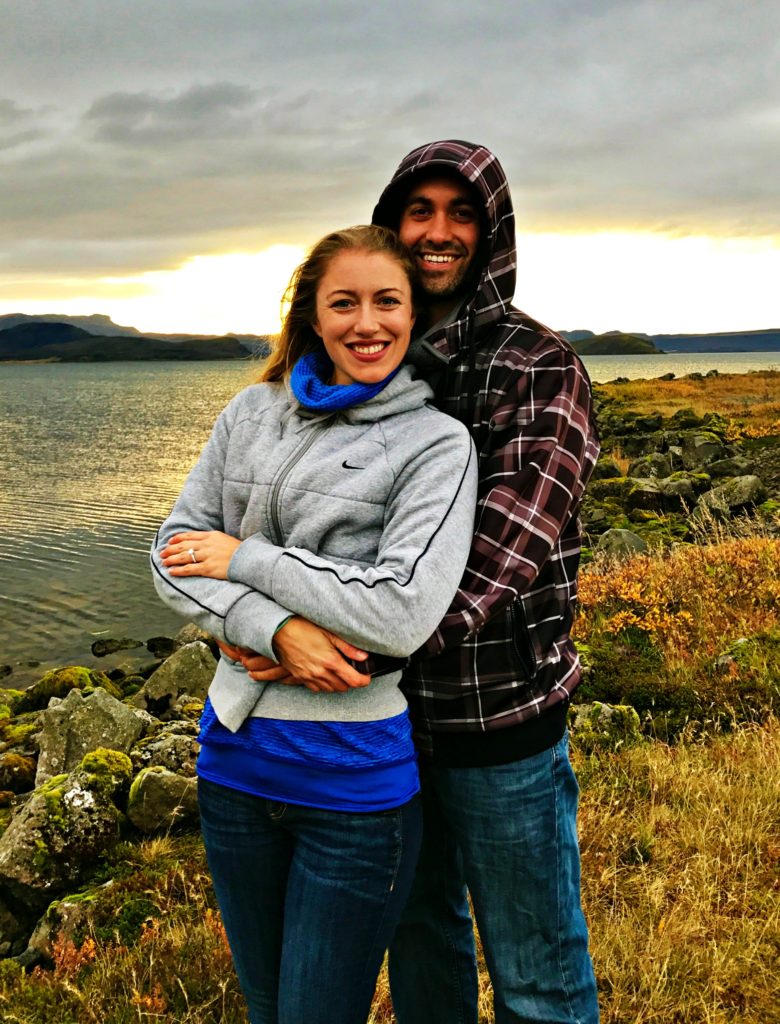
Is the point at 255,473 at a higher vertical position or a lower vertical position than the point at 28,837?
higher

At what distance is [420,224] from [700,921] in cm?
341

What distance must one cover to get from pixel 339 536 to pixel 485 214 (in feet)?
4.08

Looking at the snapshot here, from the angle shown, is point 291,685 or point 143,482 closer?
point 291,685

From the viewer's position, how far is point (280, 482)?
261 centimetres

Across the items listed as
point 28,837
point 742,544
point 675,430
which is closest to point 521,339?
point 28,837

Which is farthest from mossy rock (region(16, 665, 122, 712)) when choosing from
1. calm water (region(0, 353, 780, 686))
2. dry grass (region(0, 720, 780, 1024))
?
dry grass (region(0, 720, 780, 1024))

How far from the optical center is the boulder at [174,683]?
35.7 feet

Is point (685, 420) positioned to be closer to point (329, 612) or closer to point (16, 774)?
point (16, 774)

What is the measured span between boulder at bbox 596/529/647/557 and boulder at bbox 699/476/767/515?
6.63 feet

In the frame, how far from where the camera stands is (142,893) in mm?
5078

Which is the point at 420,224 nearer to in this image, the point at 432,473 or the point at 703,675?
the point at 432,473

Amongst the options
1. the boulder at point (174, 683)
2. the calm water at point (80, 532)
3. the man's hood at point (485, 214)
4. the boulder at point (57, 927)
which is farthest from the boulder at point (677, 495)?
the man's hood at point (485, 214)

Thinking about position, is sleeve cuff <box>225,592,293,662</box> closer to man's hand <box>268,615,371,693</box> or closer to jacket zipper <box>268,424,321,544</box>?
man's hand <box>268,615,371,693</box>

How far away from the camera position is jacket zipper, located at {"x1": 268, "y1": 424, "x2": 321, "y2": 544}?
8.55 feet
